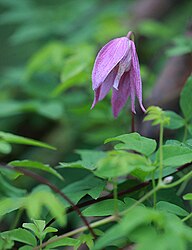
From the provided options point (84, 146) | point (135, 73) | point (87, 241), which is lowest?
point (84, 146)

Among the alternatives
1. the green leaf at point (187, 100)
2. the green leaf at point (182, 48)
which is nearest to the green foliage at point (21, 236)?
the green leaf at point (187, 100)

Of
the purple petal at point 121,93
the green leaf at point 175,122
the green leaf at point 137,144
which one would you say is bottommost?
the green leaf at point 175,122

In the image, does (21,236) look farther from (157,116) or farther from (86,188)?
(157,116)

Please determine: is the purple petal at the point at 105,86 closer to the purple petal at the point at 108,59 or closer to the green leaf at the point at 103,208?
the purple petal at the point at 108,59

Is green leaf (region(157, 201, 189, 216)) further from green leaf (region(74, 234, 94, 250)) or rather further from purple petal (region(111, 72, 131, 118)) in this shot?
purple petal (region(111, 72, 131, 118))

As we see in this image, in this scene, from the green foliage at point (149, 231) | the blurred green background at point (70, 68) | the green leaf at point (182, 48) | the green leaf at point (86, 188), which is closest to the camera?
the green foliage at point (149, 231)

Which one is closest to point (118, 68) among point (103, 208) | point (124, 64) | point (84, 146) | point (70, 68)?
point (124, 64)

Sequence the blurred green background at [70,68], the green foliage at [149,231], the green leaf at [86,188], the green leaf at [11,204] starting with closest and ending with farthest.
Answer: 1. the green foliage at [149,231]
2. the green leaf at [11,204]
3. the green leaf at [86,188]
4. the blurred green background at [70,68]

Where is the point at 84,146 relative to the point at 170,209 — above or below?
below

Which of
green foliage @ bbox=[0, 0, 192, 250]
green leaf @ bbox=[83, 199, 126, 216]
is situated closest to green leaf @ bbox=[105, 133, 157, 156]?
green foliage @ bbox=[0, 0, 192, 250]
